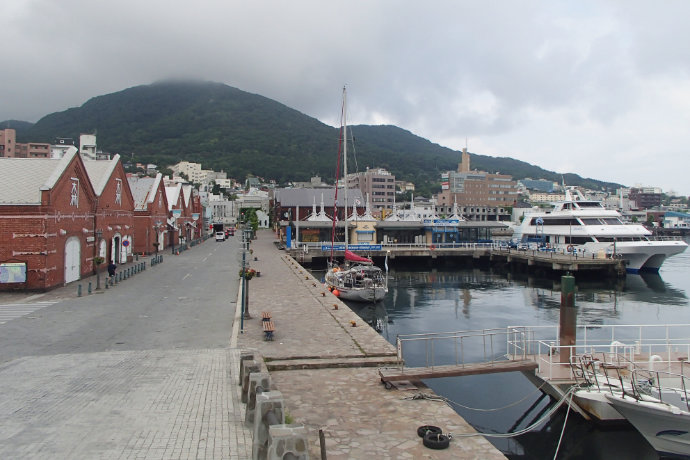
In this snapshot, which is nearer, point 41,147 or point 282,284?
point 282,284

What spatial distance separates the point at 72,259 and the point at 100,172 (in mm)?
11110

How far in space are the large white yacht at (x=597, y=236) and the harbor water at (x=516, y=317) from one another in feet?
7.90

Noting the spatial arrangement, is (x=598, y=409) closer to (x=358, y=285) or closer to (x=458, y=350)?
Result: (x=458, y=350)

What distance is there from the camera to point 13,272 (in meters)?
26.6

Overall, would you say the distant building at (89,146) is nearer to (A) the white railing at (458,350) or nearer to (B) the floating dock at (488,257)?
(B) the floating dock at (488,257)

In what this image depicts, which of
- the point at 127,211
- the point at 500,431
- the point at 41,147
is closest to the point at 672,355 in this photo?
the point at 500,431

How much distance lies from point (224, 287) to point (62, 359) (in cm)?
1525

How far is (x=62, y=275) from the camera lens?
29.6 metres

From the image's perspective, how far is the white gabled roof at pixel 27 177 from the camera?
27.6 metres

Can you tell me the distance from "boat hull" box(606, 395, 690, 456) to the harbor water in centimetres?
83

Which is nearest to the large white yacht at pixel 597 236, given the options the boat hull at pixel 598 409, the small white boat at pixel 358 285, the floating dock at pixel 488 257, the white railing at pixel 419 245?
the floating dock at pixel 488 257

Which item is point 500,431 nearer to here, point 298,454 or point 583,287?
point 298,454

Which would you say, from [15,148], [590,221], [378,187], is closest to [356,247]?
[590,221]

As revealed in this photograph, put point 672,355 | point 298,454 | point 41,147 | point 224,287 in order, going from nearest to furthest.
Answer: point 298,454 → point 672,355 → point 224,287 → point 41,147
